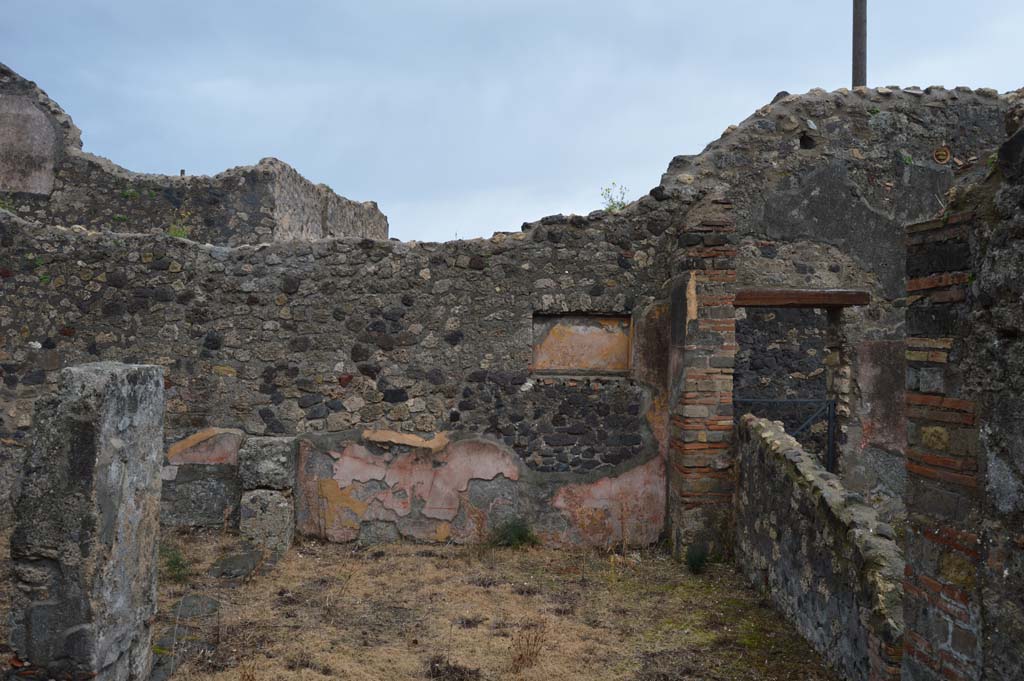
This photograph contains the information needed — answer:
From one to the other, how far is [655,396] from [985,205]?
4101 millimetres

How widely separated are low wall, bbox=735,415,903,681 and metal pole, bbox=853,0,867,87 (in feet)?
36.7

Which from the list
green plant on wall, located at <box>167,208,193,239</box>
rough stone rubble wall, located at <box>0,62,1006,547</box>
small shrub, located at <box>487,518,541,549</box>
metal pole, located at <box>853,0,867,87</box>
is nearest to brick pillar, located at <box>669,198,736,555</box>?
rough stone rubble wall, located at <box>0,62,1006,547</box>

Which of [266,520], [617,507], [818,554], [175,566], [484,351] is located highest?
[484,351]

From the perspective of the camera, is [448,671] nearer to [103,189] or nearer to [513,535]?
[513,535]

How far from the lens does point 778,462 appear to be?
16.3 feet

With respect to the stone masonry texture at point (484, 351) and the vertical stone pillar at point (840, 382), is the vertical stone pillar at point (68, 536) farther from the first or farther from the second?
the vertical stone pillar at point (840, 382)

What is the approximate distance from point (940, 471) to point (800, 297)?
5.08m

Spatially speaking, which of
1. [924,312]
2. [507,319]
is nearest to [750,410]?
[507,319]

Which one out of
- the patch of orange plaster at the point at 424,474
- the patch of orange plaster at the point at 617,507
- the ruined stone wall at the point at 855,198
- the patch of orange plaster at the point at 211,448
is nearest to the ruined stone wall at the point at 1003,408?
the patch of orange plaster at the point at 617,507

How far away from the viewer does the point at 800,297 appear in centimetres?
731

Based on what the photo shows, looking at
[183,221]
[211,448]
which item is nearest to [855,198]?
[211,448]

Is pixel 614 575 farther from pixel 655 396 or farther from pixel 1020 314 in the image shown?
pixel 1020 314

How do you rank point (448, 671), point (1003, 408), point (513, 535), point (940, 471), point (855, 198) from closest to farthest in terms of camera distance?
point (1003, 408) → point (940, 471) → point (448, 671) → point (513, 535) → point (855, 198)

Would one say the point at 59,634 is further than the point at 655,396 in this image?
No
